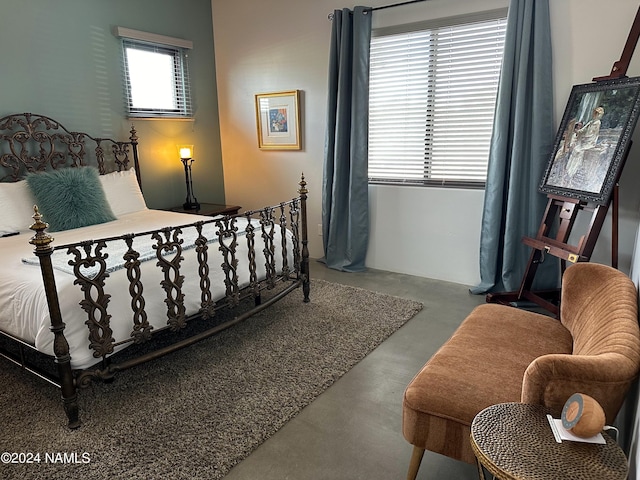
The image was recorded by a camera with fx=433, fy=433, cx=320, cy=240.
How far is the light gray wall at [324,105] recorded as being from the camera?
3033 mm

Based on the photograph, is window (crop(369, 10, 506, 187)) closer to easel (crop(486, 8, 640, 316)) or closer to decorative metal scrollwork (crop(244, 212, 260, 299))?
easel (crop(486, 8, 640, 316))

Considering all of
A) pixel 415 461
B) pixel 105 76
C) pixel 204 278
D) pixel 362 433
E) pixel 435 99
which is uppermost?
pixel 105 76

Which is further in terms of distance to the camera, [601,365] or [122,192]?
[122,192]

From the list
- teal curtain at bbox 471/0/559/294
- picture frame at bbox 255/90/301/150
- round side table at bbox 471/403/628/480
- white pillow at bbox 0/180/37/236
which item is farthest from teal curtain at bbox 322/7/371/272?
round side table at bbox 471/403/628/480

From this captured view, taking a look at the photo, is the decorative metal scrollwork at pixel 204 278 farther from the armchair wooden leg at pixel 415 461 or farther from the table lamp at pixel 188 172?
the table lamp at pixel 188 172

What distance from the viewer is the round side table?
103 cm

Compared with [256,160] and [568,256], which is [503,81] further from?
[256,160]

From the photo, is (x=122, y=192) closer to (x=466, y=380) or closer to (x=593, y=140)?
Result: (x=466, y=380)

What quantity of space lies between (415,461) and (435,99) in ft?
9.94

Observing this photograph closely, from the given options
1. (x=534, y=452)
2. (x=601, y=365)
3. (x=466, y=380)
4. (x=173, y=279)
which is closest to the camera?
(x=534, y=452)

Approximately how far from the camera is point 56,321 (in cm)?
191

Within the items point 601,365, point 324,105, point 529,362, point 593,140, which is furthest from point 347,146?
point 601,365

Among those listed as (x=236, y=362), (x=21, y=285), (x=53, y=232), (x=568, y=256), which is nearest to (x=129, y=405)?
(x=236, y=362)

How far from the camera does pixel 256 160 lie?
16.3 ft
